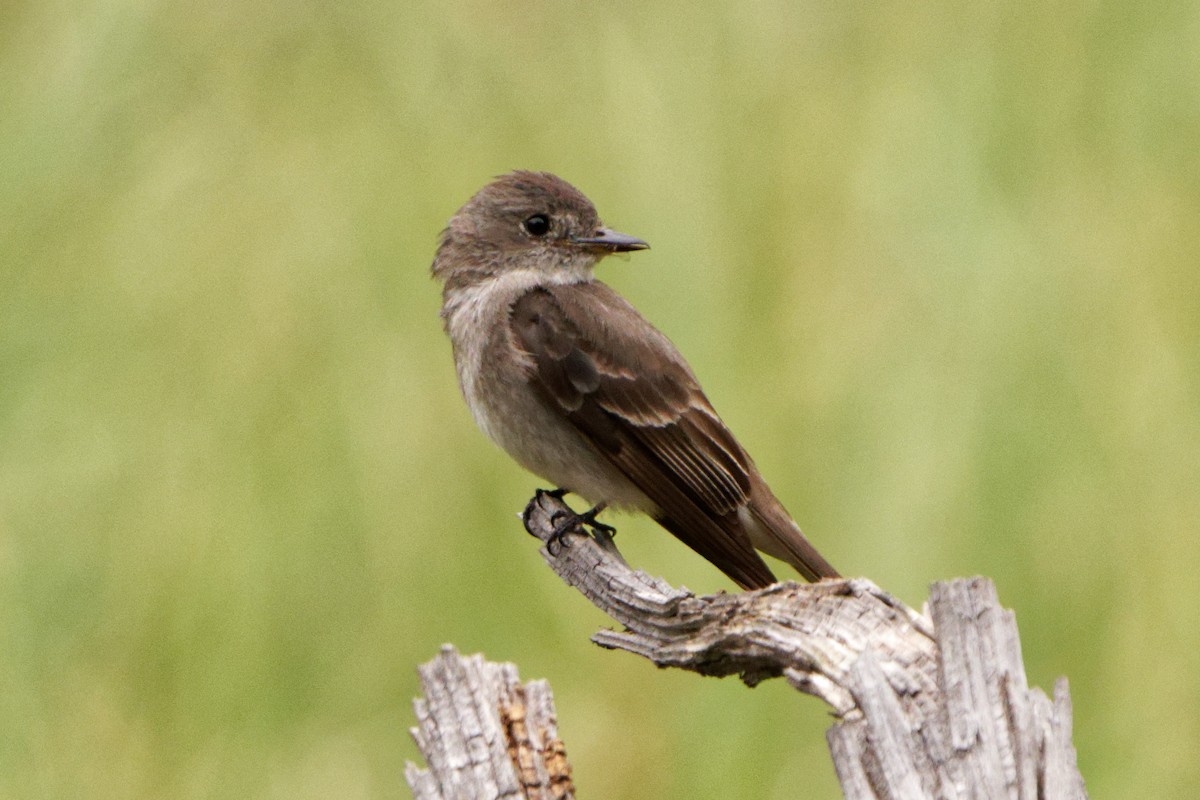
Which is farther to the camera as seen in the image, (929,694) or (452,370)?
(452,370)

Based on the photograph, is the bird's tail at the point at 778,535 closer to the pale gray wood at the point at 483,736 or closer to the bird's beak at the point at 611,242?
the bird's beak at the point at 611,242

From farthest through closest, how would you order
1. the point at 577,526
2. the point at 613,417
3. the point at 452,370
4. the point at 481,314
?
the point at 452,370, the point at 481,314, the point at 613,417, the point at 577,526

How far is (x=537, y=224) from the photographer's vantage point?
473cm

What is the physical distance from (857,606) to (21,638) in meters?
2.52

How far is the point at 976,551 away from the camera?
14.5 feet

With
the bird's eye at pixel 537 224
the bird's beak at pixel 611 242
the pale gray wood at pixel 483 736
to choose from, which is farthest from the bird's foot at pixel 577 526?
the pale gray wood at pixel 483 736

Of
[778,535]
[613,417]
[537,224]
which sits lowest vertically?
[778,535]

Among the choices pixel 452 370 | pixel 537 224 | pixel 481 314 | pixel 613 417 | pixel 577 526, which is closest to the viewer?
pixel 577 526

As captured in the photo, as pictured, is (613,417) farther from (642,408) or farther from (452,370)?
(452,370)

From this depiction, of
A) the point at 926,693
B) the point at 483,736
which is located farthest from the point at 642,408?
the point at 926,693

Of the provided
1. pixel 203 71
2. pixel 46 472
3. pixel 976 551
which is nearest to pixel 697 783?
pixel 976 551

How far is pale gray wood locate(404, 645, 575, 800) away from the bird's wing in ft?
4.75

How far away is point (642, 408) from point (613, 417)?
7 cm

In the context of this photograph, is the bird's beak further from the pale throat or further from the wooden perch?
the wooden perch
